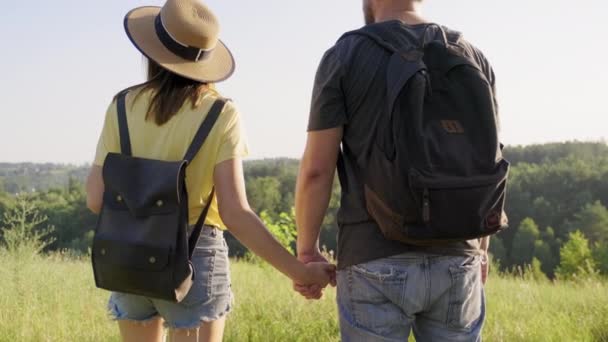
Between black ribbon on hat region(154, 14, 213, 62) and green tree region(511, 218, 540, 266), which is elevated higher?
black ribbon on hat region(154, 14, 213, 62)

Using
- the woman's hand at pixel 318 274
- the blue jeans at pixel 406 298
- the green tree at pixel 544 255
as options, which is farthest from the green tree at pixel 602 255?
the blue jeans at pixel 406 298

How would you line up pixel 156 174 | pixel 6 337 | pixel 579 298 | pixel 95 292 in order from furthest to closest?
1. pixel 95 292
2. pixel 579 298
3. pixel 6 337
4. pixel 156 174

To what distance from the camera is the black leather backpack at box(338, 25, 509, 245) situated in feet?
7.32

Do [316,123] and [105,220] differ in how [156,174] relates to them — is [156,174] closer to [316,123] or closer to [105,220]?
[105,220]

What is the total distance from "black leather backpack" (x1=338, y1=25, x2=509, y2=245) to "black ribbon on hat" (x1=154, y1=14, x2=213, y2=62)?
729mm

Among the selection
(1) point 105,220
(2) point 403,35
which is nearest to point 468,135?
(2) point 403,35

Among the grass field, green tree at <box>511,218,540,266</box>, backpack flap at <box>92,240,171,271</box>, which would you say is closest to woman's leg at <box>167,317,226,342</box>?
backpack flap at <box>92,240,171,271</box>

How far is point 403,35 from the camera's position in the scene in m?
2.41

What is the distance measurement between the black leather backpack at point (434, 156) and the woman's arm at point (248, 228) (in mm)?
414

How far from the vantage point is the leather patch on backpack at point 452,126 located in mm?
2273

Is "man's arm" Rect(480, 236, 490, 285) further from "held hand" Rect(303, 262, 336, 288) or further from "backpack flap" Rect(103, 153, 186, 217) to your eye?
"backpack flap" Rect(103, 153, 186, 217)

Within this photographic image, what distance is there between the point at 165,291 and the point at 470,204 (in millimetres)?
1012

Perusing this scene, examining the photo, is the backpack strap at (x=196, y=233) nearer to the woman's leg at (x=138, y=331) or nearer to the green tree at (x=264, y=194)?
the woman's leg at (x=138, y=331)

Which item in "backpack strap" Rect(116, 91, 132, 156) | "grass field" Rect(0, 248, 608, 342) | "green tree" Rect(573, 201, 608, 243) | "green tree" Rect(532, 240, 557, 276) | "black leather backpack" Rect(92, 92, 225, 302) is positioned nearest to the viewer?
"black leather backpack" Rect(92, 92, 225, 302)
